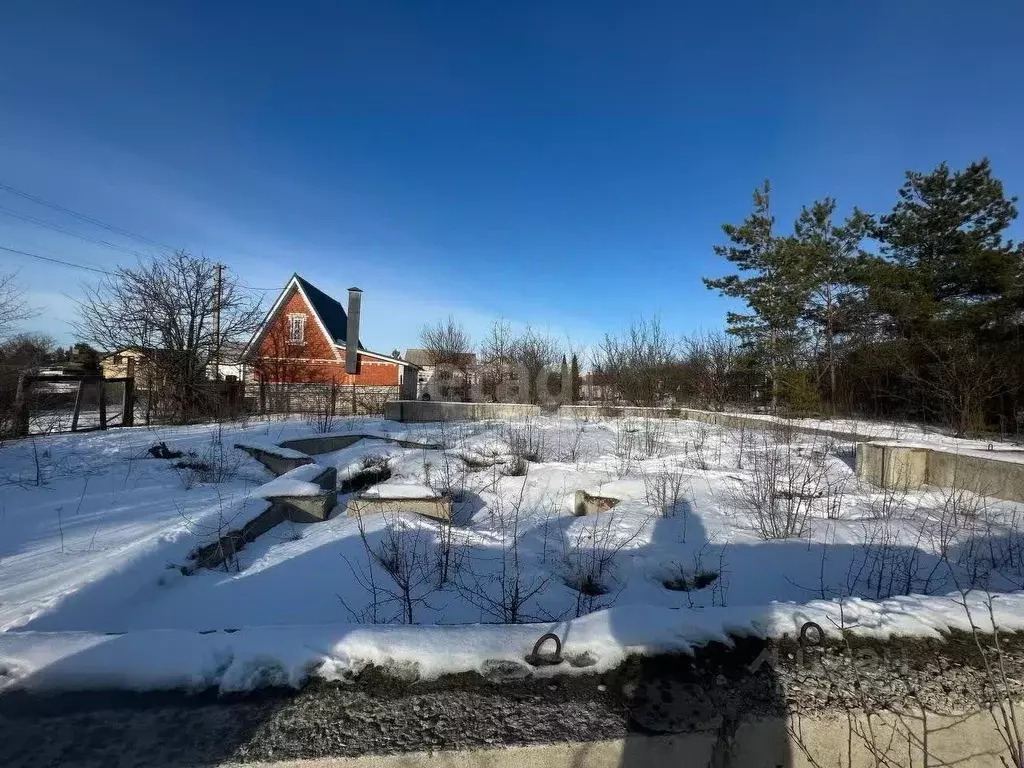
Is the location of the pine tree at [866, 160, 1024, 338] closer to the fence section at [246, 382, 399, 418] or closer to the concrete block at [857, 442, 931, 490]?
the concrete block at [857, 442, 931, 490]

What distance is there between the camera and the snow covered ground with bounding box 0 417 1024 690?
1585mm

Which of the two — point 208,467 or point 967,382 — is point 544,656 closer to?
point 208,467

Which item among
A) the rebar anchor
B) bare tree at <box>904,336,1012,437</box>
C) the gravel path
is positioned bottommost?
the gravel path

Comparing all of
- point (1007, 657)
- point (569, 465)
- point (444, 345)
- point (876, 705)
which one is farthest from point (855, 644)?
point (444, 345)

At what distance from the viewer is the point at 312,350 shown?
2231cm

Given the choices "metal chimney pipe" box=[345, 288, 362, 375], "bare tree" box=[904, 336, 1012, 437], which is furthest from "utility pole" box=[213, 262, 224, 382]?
"bare tree" box=[904, 336, 1012, 437]

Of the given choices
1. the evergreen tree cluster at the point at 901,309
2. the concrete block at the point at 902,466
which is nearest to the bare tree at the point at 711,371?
the evergreen tree cluster at the point at 901,309

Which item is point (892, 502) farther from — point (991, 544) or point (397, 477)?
point (397, 477)

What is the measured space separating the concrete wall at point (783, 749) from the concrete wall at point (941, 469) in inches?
168

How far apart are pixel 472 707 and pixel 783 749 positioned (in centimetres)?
93

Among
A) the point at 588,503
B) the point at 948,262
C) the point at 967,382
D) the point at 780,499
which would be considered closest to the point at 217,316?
the point at 588,503

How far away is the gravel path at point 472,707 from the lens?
4.05 feet

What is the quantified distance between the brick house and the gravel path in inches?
744

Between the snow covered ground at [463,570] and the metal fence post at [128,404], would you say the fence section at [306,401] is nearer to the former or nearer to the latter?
the metal fence post at [128,404]
